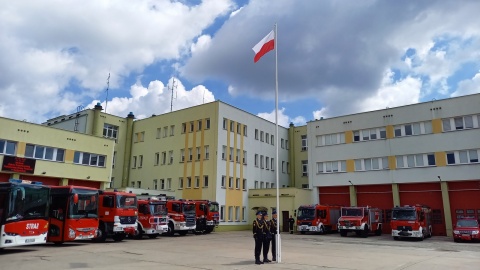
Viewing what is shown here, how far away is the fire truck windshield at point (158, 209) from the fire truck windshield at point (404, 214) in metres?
18.4

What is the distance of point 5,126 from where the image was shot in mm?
29578

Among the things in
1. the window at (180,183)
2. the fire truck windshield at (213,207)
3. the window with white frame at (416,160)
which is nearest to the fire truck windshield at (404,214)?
the window with white frame at (416,160)

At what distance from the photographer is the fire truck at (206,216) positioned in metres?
32.9

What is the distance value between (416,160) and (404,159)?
114 centimetres

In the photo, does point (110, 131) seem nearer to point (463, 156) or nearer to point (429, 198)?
point (429, 198)

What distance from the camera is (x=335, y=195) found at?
42719 millimetres

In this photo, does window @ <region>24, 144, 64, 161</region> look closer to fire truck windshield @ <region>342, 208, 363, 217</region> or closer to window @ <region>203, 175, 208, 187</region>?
window @ <region>203, 175, 208, 187</region>

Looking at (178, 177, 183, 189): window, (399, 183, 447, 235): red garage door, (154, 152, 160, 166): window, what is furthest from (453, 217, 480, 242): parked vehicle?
(154, 152, 160, 166): window

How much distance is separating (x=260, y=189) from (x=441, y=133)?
63.5 feet

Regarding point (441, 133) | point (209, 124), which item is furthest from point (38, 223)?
point (441, 133)

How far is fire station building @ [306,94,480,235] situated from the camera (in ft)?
114

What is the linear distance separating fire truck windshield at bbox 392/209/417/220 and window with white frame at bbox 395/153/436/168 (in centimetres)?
885

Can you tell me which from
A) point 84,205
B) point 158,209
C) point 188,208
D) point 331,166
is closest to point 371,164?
point 331,166

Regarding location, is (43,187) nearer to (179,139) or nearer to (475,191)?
(179,139)
